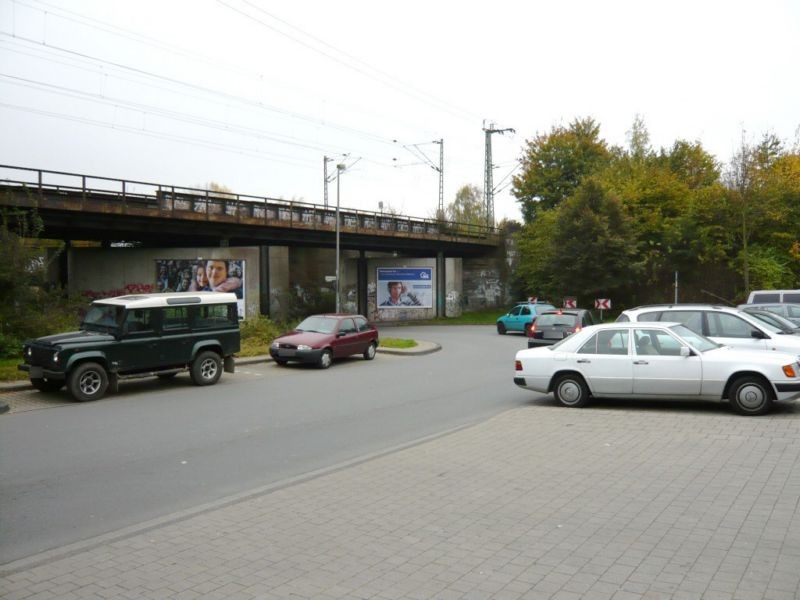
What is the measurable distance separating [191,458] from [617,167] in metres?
50.5

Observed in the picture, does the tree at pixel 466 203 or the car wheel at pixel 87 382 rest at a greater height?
the tree at pixel 466 203

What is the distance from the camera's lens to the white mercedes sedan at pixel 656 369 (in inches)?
422

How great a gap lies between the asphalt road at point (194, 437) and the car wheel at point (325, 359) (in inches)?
58.7

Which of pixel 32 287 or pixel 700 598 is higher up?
pixel 32 287

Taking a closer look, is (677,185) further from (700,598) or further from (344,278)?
(700,598)

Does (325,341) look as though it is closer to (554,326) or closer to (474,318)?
(554,326)

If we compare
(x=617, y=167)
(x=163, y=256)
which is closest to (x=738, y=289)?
(x=617, y=167)

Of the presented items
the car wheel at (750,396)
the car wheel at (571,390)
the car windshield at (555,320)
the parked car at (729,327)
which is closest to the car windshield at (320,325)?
the car windshield at (555,320)

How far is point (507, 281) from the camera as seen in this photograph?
56625 mm

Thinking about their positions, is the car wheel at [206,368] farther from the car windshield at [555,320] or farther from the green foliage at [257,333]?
the car windshield at [555,320]

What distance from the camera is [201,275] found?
114 feet

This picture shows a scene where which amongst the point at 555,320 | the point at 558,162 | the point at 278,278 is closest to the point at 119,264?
the point at 278,278

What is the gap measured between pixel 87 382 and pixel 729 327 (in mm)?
12821

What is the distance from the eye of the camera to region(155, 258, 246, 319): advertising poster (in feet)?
113
